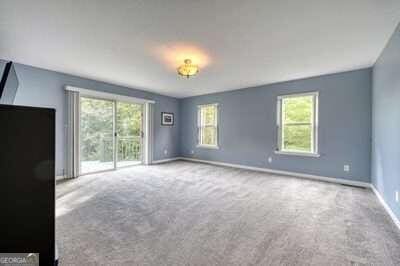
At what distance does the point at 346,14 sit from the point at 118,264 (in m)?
3.33

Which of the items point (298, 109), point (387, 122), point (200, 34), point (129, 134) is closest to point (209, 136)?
point (129, 134)

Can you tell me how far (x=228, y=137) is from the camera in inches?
237

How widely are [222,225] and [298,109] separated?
3651mm

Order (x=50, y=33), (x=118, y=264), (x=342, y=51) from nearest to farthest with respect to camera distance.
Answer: (x=118, y=264) → (x=50, y=33) → (x=342, y=51)

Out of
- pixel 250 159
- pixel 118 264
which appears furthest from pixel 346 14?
pixel 250 159

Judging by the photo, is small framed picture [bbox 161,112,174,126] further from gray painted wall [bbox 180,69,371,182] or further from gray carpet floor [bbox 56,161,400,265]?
gray carpet floor [bbox 56,161,400,265]

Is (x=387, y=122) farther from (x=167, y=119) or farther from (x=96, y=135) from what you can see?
(x=96, y=135)

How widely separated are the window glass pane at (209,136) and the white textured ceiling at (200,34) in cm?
269

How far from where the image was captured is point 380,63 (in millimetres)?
3109

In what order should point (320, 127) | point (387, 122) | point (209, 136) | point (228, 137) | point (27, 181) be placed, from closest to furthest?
1. point (27, 181)
2. point (387, 122)
3. point (320, 127)
4. point (228, 137)
5. point (209, 136)

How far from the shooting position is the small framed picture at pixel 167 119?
6730 millimetres

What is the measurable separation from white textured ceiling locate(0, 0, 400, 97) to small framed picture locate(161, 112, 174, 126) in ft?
8.97

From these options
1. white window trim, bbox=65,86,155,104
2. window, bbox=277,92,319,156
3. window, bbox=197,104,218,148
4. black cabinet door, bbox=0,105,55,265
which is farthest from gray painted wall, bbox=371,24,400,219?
white window trim, bbox=65,86,155,104

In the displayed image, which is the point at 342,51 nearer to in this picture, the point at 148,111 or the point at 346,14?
the point at 346,14
